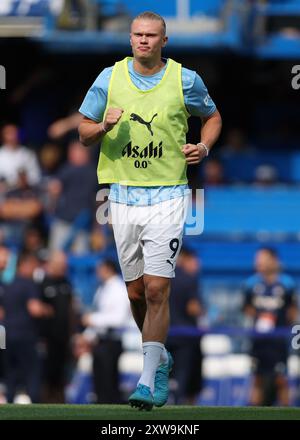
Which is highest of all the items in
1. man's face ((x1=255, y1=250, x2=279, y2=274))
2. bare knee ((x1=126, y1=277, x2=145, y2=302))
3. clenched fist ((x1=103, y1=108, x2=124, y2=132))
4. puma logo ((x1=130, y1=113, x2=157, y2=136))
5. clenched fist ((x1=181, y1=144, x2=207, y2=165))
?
clenched fist ((x1=103, y1=108, x2=124, y2=132))

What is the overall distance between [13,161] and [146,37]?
413 inches

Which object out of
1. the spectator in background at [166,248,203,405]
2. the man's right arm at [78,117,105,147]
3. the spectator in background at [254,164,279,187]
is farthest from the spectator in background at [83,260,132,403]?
the man's right arm at [78,117,105,147]

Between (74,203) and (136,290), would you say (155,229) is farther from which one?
(74,203)

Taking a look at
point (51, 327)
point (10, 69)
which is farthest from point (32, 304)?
point (10, 69)

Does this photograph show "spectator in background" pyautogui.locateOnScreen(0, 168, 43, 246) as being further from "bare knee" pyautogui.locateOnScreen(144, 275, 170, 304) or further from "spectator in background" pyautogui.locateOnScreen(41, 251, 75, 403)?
"bare knee" pyautogui.locateOnScreen(144, 275, 170, 304)

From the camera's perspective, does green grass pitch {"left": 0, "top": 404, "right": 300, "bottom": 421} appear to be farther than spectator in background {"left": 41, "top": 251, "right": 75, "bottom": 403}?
No

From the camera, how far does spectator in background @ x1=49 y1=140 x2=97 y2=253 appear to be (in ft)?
59.3

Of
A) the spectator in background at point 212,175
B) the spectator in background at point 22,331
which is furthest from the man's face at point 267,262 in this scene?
the spectator in background at point 212,175

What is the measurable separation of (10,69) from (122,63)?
520 inches

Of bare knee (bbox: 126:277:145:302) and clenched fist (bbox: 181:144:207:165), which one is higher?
clenched fist (bbox: 181:144:207:165)

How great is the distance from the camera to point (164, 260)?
343 inches

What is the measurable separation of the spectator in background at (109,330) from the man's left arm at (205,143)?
6.70 meters

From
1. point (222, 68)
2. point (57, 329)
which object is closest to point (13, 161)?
point (57, 329)

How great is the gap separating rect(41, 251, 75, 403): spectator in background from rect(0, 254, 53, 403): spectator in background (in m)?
0.14
